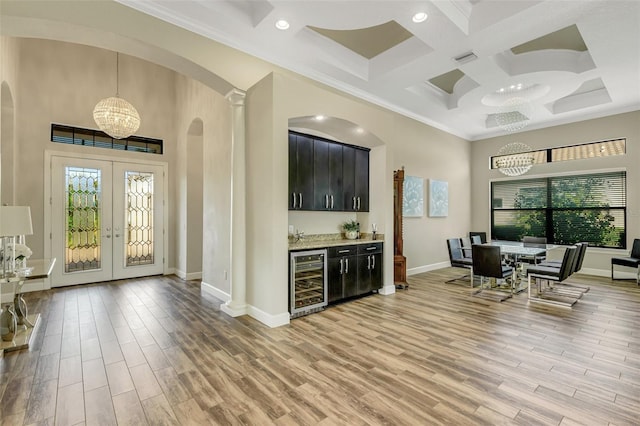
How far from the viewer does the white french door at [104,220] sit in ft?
17.8

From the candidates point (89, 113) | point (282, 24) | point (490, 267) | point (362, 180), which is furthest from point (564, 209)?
point (89, 113)

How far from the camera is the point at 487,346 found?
121 inches

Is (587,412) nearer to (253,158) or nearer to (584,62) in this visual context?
(253,158)

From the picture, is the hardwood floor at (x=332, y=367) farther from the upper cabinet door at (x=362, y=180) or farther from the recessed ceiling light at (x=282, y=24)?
the recessed ceiling light at (x=282, y=24)

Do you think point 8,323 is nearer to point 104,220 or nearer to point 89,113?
point 104,220

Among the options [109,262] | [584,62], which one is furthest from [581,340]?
[109,262]

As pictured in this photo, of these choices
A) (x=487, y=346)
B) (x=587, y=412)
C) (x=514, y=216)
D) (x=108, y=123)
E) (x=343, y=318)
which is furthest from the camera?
(x=514, y=216)

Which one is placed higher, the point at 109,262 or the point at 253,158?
the point at 253,158

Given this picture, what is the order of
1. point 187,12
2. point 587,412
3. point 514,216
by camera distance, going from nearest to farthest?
point 587,412 → point 187,12 → point 514,216

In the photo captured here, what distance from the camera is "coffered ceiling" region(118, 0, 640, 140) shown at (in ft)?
11.2

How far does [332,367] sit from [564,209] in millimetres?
7349

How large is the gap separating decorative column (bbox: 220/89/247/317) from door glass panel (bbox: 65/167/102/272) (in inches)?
141

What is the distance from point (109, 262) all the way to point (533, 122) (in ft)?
33.3

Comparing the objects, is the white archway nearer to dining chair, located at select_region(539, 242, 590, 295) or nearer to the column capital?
the column capital
